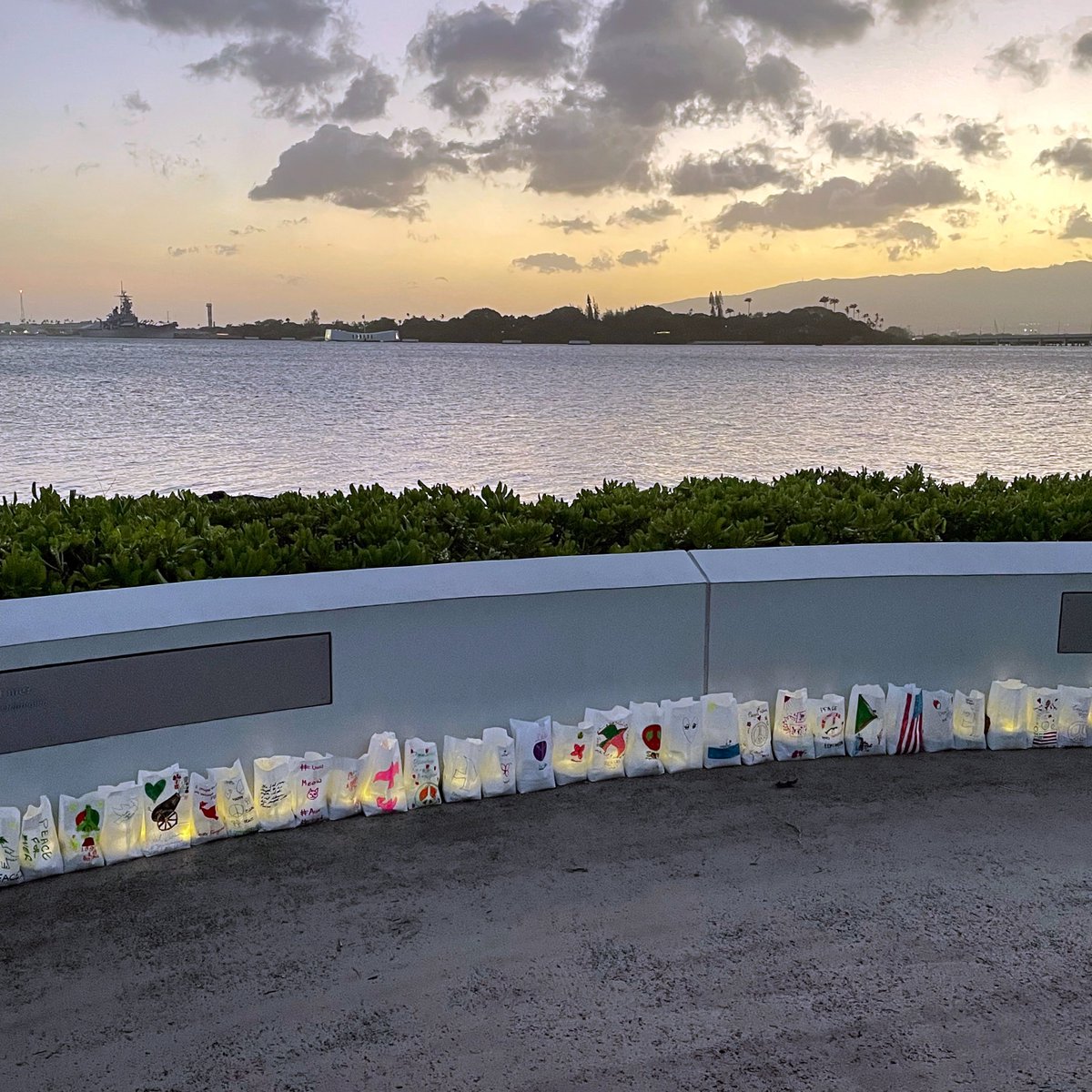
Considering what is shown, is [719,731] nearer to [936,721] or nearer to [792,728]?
[792,728]

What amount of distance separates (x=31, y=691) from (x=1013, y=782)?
331cm

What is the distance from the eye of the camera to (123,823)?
10.8 ft

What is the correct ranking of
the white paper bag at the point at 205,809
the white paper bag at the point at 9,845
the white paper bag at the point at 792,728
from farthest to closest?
the white paper bag at the point at 792,728, the white paper bag at the point at 205,809, the white paper bag at the point at 9,845

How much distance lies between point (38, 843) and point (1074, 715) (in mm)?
3724

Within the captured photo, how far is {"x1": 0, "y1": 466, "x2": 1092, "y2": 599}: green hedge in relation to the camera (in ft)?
13.8

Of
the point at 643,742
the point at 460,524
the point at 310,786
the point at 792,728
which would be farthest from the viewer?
the point at 460,524

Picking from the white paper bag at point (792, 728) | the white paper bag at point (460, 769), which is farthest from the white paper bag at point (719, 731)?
the white paper bag at point (460, 769)

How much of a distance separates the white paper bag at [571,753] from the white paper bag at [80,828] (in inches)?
59.3

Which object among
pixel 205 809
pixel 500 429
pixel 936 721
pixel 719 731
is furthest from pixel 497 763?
pixel 500 429

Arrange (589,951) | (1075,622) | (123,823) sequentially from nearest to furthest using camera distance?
1. (589,951)
2. (123,823)
3. (1075,622)

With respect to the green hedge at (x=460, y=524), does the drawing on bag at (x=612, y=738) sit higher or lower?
lower

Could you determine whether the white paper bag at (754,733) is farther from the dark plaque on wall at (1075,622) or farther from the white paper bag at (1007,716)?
the dark plaque on wall at (1075,622)

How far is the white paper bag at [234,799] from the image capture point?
136 inches

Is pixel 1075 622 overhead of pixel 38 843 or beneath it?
overhead
